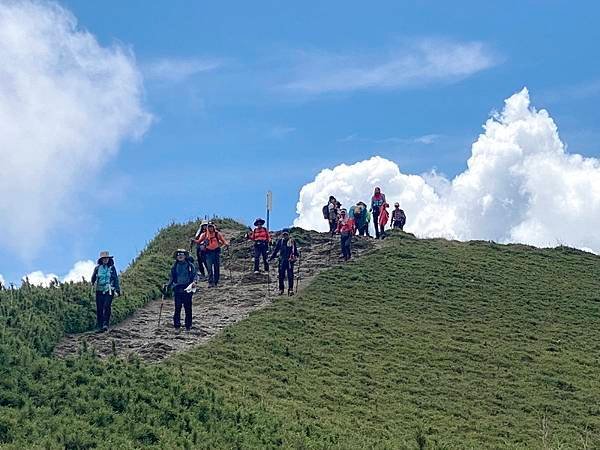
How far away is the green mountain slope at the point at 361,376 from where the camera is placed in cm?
1680

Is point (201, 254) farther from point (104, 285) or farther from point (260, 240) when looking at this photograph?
point (104, 285)

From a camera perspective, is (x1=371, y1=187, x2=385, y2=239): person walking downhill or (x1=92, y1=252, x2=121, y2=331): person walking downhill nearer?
(x1=92, y1=252, x2=121, y2=331): person walking downhill

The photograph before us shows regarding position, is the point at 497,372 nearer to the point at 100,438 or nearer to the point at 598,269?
the point at 100,438

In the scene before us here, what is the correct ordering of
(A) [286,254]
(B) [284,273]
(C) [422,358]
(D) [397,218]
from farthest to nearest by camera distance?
(D) [397,218]
(B) [284,273]
(A) [286,254]
(C) [422,358]

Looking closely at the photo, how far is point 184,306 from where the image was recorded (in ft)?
81.3

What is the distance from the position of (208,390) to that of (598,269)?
2393cm

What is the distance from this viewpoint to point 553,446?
62.7ft

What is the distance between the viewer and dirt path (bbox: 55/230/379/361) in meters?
22.7

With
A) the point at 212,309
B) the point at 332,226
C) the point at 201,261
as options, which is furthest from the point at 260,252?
the point at 332,226

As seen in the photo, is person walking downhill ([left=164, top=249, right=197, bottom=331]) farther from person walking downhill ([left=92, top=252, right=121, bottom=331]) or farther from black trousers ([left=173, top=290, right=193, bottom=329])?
person walking downhill ([left=92, top=252, right=121, bottom=331])

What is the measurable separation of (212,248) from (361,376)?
9.47m

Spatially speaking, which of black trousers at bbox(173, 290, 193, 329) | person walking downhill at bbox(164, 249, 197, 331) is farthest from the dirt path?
person walking downhill at bbox(164, 249, 197, 331)

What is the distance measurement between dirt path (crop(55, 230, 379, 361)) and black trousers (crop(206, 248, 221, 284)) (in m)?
0.35

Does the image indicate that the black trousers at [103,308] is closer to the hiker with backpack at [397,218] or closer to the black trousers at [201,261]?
the black trousers at [201,261]
